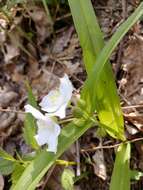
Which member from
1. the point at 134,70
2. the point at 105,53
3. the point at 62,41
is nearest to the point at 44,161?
the point at 105,53

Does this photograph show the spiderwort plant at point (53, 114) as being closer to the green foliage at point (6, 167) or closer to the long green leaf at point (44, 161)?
the long green leaf at point (44, 161)

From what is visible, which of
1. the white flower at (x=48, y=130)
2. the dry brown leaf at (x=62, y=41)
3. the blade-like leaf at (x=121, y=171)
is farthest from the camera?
the dry brown leaf at (x=62, y=41)

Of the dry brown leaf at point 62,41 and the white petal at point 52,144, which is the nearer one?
the white petal at point 52,144

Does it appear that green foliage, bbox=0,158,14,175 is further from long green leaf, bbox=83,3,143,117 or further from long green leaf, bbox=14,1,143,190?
long green leaf, bbox=83,3,143,117

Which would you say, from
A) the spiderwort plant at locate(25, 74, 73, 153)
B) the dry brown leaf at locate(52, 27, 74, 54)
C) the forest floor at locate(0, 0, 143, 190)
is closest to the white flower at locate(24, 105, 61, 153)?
the spiderwort plant at locate(25, 74, 73, 153)

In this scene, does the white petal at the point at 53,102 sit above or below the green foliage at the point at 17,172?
above

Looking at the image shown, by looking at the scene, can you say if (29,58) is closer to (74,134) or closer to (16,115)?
(16,115)

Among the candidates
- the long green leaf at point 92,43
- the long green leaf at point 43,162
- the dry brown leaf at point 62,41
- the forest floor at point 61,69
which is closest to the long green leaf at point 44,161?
the long green leaf at point 43,162

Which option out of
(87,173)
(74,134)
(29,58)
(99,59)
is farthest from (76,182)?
(29,58)
